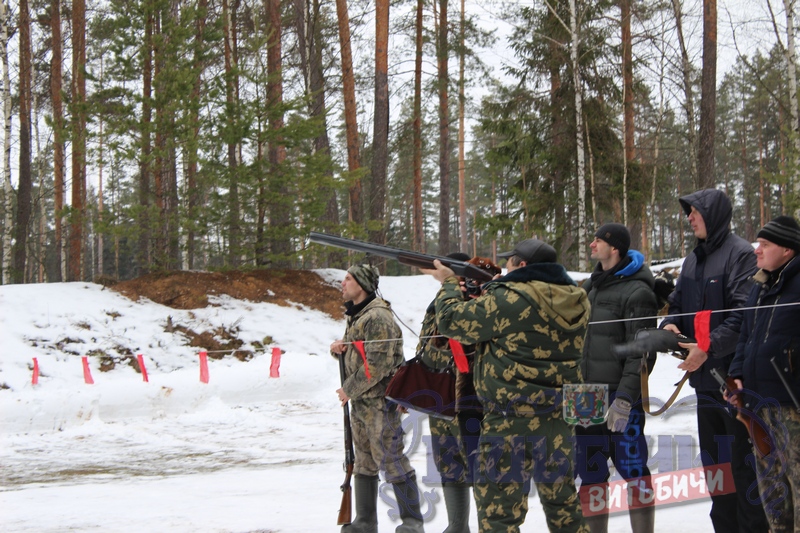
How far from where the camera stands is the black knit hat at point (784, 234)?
150 inches

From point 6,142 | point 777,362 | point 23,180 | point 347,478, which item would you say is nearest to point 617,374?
point 777,362

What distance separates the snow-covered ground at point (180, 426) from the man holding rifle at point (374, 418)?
221 millimetres

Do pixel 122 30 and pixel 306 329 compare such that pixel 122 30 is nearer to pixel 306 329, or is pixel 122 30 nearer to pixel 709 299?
pixel 306 329

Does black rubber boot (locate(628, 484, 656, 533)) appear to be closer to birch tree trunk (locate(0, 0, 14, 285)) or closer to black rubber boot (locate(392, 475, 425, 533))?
black rubber boot (locate(392, 475, 425, 533))

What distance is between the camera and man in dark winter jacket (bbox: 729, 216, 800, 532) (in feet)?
11.9

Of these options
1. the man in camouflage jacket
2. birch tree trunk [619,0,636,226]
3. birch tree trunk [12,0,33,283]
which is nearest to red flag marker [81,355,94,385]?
birch tree trunk [12,0,33,283]

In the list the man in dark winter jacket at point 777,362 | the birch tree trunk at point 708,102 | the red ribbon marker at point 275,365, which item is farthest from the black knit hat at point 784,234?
the birch tree trunk at point 708,102

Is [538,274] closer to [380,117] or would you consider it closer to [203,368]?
[203,368]

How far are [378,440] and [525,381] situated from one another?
1605mm

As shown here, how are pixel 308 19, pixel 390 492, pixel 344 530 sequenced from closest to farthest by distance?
pixel 344 530 → pixel 390 492 → pixel 308 19

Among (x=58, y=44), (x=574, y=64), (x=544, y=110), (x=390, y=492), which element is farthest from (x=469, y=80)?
(x=390, y=492)

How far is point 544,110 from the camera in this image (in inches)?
815

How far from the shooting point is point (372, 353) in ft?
16.5

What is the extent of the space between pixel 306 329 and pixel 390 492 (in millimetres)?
9195
